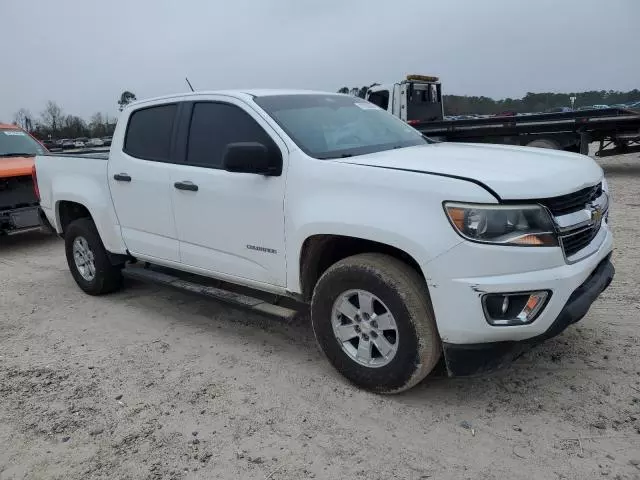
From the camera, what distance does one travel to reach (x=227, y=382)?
365 centimetres

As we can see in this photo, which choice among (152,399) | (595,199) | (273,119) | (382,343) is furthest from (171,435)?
(595,199)

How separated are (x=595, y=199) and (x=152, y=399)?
9.85 feet

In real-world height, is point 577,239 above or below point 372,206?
below

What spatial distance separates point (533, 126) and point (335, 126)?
33.7 ft

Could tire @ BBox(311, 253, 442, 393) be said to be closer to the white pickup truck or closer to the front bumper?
the white pickup truck

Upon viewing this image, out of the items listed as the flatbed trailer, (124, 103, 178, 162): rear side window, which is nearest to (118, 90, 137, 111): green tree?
(124, 103, 178, 162): rear side window

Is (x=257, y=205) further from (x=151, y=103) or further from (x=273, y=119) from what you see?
(x=151, y=103)

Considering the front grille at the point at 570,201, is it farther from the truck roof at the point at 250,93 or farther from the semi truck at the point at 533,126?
the semi truck at the point at 533,126

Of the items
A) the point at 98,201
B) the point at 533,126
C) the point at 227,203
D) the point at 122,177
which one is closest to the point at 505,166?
the point at 227,203

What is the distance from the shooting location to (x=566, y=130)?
12586 millimetres

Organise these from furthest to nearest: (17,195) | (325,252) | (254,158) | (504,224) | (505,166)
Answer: (17,195) < (325,252) < (254,158) < (505,166) < (504,224)

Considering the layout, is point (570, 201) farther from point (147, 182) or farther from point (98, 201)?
point (98, 201)

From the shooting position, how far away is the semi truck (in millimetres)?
12344

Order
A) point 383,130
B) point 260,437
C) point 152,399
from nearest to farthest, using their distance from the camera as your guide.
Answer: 1. point 260,437
2. point 152,399
3. point 383,130
